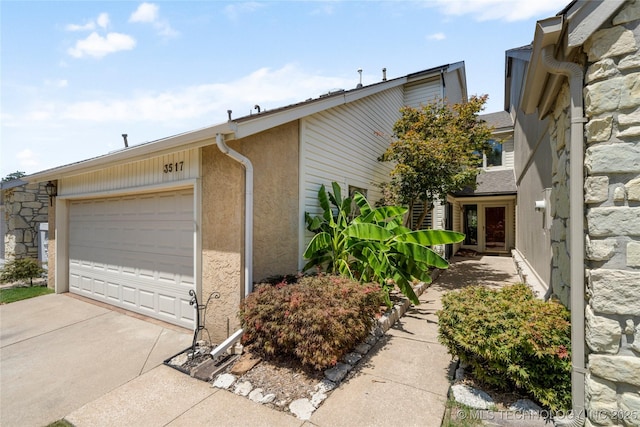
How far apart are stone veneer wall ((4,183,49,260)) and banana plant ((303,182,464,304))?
12.4 m

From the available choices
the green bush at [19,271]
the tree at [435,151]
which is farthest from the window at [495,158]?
the green bush at [19,271]

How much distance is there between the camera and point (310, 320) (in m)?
3.90

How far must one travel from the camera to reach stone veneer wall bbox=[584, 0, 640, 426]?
8.03 ft

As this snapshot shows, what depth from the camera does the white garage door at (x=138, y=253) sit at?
579 cm

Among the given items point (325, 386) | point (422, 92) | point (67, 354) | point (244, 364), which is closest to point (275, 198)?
point (244, 364)

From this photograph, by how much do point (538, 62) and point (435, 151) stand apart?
5106mm

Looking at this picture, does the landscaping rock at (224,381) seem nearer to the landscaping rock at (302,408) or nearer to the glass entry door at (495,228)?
the landscaping rock at (302,408)

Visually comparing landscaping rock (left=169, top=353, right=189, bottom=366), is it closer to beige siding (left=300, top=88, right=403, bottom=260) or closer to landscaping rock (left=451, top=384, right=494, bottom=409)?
beige siding (left=300, top=88, right=403, bottom=260)

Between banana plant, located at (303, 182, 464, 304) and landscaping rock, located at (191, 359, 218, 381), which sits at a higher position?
banana plant, located at (303, 182, 464, 304)

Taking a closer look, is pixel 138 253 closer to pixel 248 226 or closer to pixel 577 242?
pixel 248 226

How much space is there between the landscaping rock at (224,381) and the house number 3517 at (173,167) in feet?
12.3

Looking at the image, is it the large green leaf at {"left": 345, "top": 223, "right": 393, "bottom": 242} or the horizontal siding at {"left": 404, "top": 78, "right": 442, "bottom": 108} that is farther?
the horizontal siding at {"left": 404, "top": 78, "right": 442, "bottom": 108}

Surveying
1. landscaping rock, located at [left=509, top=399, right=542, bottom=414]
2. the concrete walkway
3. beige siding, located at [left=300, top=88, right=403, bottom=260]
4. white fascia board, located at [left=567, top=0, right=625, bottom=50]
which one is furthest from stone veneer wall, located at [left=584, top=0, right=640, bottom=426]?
beige siding, located at [left=300, top=88, right=403, bottom=260]

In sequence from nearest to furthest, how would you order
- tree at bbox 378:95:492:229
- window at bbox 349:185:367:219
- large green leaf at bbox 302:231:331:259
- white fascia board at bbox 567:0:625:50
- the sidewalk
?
white fascia board at bbox 567:0:625:50 < the sidewalk < large green leaf at bbox 302:231:331:259 < window at bbox 349:185:367:219 < tree at bbox 378:95:492:229
